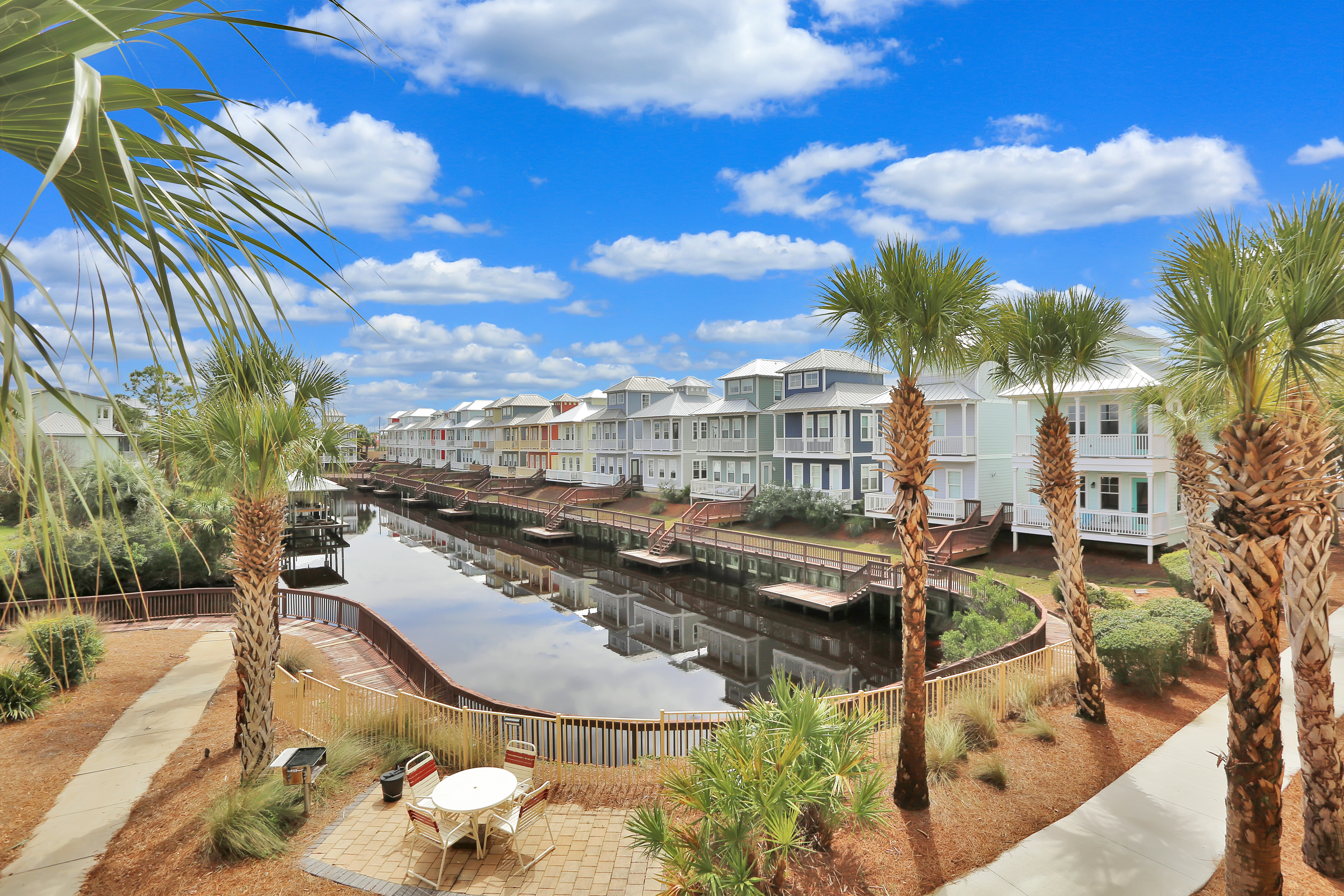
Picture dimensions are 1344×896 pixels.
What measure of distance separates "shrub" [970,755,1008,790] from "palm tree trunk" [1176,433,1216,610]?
873cm

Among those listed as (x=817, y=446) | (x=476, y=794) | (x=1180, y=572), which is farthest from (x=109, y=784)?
(x=817, y=446)

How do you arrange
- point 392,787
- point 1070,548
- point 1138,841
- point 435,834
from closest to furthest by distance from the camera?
point 1138,841 < point 435,834 < point 392,787 < point 1070,548

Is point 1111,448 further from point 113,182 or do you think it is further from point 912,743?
point 113,182

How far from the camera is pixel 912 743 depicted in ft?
31.4

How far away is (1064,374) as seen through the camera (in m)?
12.7

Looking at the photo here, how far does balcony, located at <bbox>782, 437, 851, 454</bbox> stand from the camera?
3941 cm

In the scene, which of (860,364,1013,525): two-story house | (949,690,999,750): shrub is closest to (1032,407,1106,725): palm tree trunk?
(949,690,999,750): shrub

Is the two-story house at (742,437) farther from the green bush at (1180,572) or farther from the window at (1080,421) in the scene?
the green bush at (1180,572)

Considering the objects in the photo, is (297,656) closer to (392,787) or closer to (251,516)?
(251,516)

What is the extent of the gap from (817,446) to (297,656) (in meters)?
29.8

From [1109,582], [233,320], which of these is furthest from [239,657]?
[1109,582]

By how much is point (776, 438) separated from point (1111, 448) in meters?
20.2

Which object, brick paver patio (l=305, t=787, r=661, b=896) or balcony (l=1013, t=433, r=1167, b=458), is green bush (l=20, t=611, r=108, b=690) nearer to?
brick paver patio (l=305, t=787, r=661, b=896)

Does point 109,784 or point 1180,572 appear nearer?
point 109,784
